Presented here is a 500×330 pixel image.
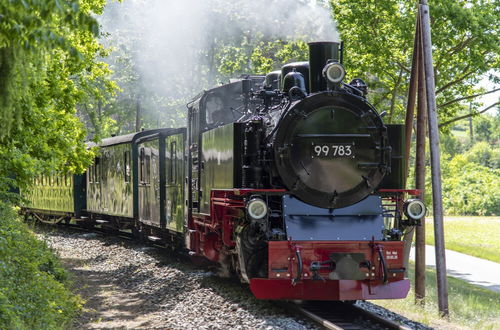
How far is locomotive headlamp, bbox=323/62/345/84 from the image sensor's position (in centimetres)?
874

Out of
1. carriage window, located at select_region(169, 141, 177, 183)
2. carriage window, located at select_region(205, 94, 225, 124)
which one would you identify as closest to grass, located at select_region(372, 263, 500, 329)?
carriage window, located at select_region(205, 94, 225, 124)

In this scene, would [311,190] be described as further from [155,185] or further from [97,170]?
[97,170]

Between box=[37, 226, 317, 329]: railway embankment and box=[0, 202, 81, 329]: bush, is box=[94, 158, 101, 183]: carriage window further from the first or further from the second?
box=[0, 202, 81, 329]: bush

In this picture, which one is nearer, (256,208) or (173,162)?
(256,208)

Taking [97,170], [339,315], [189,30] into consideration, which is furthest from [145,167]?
[189,30]

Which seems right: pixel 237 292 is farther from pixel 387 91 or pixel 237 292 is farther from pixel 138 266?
pixel 387 91

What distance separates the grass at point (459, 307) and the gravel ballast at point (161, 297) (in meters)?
0.66

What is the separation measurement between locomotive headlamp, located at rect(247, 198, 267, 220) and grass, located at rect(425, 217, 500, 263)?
1579cm

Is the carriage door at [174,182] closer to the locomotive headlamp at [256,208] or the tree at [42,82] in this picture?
the tree at [42,82]

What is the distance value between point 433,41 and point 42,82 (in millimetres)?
9334

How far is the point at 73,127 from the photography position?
1466 centimetres

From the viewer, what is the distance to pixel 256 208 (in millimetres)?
8445

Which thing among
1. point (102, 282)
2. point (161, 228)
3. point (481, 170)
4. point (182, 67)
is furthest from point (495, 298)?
point (481, 170)

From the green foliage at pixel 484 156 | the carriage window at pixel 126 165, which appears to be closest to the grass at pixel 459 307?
the carriage window at pixel 126 165
